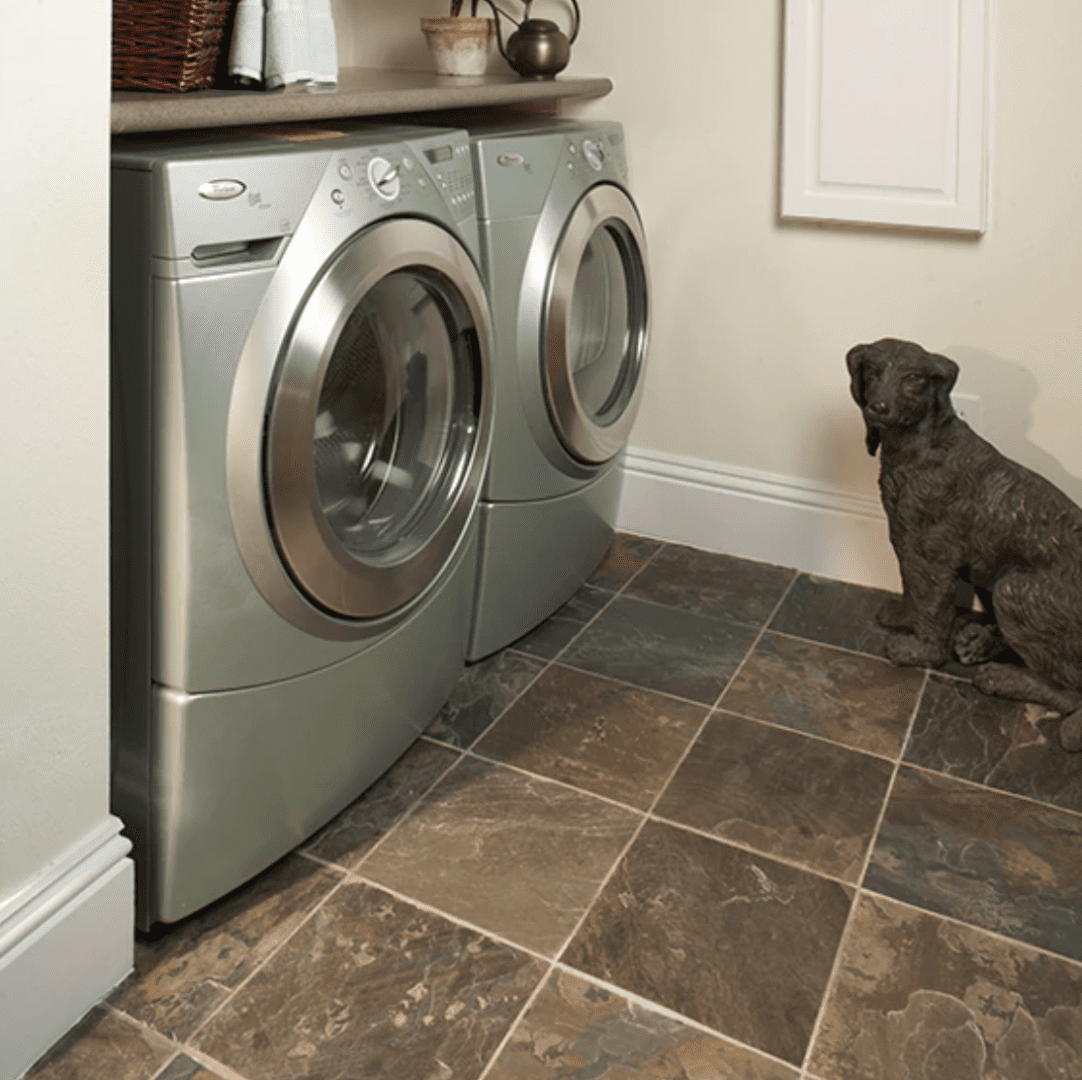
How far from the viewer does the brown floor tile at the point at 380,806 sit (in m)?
1.55

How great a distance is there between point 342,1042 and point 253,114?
1075 mm

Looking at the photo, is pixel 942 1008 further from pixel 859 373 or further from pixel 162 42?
pixel 162 42

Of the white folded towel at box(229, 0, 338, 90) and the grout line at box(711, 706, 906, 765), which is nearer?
the white folded towel at box(229, 0, 338, 90)

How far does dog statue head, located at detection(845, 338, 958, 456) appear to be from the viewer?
1.88 m

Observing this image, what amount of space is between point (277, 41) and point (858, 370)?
1.06m

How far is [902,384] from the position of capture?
1877 mm

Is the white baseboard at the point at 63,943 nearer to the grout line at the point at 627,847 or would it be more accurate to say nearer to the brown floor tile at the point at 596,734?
the grout line at the point at 627,847

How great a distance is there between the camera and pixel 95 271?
3.53 feet

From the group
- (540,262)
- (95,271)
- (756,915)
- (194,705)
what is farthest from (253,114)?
(756,915)

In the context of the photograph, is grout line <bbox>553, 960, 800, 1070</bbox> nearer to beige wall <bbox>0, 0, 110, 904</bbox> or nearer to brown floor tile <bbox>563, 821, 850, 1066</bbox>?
brown floor tile <bbox>563, 821, 850, 1066</bbox>

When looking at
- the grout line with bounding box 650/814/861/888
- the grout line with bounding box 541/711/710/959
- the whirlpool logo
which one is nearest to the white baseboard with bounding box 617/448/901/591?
the grout line with bounding box 541/711/710/959

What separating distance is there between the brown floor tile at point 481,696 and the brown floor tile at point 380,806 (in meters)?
0.05

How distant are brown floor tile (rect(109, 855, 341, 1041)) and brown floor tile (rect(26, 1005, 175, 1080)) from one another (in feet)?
0.07

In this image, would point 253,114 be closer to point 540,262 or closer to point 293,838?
point 540,262
